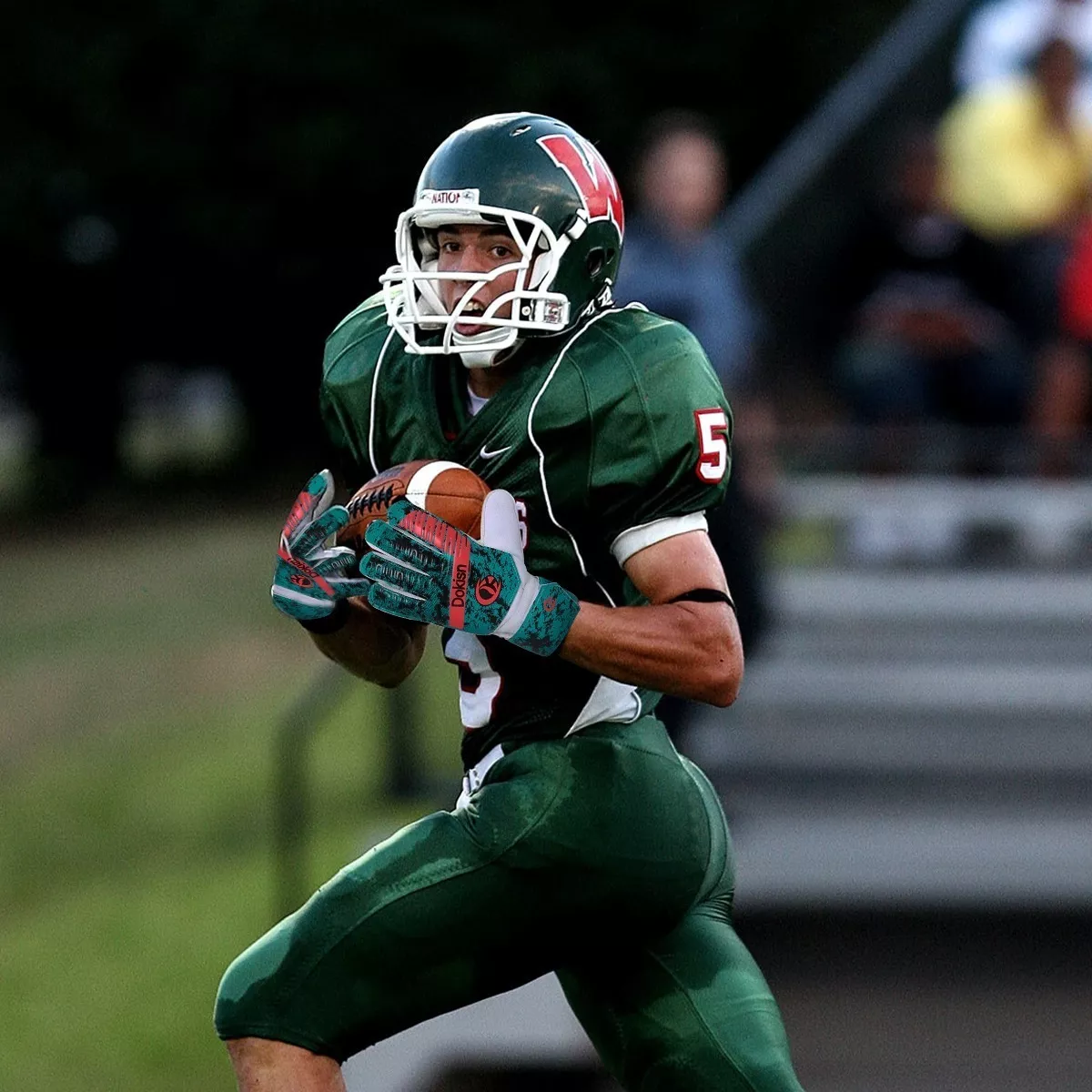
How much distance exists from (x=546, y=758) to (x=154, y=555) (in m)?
12.7

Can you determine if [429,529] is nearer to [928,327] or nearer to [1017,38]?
[928,327]

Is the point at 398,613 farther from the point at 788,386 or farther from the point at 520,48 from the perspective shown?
the point at 520,48

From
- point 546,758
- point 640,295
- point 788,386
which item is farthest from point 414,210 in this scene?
point 788,386

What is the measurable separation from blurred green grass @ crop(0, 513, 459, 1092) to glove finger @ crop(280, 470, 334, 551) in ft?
13.0

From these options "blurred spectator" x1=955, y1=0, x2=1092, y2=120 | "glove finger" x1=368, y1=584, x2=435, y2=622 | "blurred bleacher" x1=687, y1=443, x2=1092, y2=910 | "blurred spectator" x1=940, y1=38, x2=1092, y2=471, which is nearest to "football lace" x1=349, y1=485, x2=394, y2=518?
"glove finger" x1=368, y1=584, x2=435, y2=622

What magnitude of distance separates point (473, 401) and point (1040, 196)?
4.66 metres

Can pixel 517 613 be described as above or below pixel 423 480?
below

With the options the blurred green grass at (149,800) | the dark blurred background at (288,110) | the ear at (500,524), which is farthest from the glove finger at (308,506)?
the dark blurred background at (288,110)

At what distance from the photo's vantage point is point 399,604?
8.62 ft

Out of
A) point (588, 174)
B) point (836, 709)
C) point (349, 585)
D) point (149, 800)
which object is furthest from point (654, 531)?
point (149, 800)

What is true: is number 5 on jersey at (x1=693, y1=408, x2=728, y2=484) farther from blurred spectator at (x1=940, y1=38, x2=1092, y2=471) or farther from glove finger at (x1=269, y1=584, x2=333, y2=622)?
blurred spectator at (x1=940, y1=38, x2=1092, y2=471)

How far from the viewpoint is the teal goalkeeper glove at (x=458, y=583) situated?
8.52 ft

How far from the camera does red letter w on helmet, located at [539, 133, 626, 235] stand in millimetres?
2822

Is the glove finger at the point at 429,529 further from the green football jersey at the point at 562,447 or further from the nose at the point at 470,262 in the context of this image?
the nose at the point at 470,262
